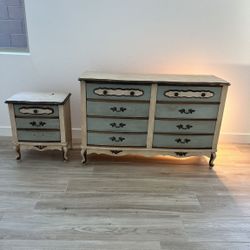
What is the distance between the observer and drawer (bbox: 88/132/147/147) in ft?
7.16

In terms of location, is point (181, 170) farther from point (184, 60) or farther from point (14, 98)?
point (14, 98)

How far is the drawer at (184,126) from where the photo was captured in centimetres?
214

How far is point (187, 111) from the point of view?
6.89 feet

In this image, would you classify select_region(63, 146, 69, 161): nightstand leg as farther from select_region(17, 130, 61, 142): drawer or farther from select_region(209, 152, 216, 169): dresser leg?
select_region(209, 152, 216, 169): dresser leg

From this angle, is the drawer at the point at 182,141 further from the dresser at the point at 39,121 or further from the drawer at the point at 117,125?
the dresser at the point at 39,121

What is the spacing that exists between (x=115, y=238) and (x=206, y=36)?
2.00 metres

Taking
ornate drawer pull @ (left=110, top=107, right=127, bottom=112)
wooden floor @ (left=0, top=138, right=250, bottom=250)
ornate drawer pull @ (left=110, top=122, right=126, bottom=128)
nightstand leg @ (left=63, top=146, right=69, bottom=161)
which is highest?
ornate drawer pull @ (left=110, top=107, right=127, bottom=112)

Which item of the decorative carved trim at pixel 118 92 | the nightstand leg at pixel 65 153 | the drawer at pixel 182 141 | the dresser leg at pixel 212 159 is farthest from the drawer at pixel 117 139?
the dresser leg at pixel 212 159

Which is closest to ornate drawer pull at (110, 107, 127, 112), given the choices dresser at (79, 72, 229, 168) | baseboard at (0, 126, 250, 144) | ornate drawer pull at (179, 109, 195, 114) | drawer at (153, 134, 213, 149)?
dresser at (79, 72, 229, 168)

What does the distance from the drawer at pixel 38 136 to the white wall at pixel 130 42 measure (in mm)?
585

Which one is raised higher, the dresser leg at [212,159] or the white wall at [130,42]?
the white wall at [130,42]

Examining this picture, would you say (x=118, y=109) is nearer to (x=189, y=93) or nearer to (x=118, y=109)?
(x=118, y=109)

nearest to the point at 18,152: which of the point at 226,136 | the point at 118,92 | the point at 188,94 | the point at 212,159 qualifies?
the point at 118,92

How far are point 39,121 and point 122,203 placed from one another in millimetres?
1009
